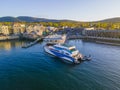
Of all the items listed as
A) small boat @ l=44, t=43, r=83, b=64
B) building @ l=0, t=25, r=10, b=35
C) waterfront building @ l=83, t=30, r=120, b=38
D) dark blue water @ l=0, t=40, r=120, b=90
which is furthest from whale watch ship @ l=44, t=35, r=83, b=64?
building @ l=0, t=25, r=10, b=35

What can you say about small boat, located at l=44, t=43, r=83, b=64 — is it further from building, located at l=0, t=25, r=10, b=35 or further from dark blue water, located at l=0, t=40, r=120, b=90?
building, located at l=0, t=25, r=10, b=35

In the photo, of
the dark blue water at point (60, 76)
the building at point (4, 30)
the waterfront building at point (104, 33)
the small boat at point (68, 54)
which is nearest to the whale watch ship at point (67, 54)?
the small boat at point (68, 54)

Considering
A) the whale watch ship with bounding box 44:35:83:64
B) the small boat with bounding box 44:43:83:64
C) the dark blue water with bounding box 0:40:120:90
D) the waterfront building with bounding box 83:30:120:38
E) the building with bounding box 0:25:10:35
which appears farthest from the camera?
the building with bounding box 0:25:10:35

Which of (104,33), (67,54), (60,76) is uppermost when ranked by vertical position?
(104,33)

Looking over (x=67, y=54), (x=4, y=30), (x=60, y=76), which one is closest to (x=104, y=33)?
(x=67, y=54)

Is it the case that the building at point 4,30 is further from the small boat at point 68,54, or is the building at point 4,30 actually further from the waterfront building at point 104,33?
the small boat at point 68,54

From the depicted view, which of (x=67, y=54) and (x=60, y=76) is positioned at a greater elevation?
(x=67, y=54)

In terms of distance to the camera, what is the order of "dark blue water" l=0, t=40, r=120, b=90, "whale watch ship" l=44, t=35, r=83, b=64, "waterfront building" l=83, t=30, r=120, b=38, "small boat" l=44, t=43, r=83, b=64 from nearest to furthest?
"dark blue water" l=0, t=40, r=120, b=90 → "small boat" l=44, t=43, r=83, b=64 → "whale watch ship" l=44, t=35, r=83, b=64 → "waterfront building" l=83, t=30, r=120, b=38

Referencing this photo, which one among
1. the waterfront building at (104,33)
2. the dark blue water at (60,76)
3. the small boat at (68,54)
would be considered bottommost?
the dark blue water at (60,76)

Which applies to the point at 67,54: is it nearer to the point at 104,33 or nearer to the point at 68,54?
the point at 68,54

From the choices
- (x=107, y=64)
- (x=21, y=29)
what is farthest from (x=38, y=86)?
(x=21, y=29)

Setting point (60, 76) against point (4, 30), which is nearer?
point (60, 76)
